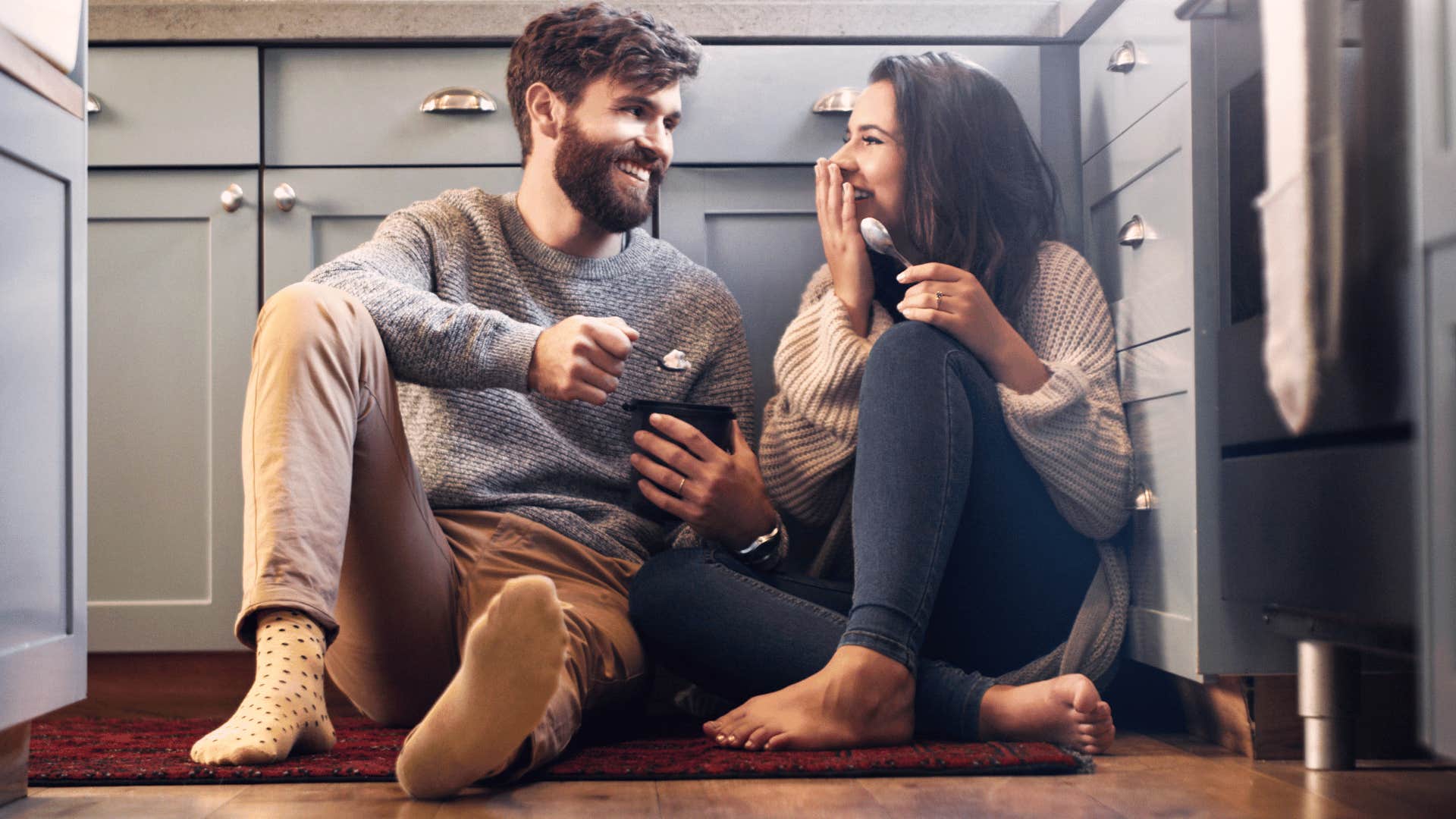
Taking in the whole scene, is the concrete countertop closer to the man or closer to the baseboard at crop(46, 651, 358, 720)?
the man

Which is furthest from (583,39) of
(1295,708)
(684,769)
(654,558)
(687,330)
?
(1295,708)

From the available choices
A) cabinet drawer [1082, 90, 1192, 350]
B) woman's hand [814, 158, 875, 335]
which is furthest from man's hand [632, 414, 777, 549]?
cabinet drawer [1082, 90, 1192, 350]

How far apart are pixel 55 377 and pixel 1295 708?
1132 mm

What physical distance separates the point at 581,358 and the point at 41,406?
450 mm

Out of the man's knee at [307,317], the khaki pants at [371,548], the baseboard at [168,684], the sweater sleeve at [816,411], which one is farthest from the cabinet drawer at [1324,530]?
the baseboard at [168,684]

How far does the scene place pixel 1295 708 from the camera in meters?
1.17

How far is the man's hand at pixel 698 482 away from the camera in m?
1.27

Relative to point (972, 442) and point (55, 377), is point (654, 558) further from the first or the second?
point (55, 377)

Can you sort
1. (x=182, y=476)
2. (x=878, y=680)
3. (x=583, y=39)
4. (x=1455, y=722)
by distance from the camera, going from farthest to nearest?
(x=182, y=476)
(x=583, y=39)
(x=878, y=680)
(x=1455, y=722)

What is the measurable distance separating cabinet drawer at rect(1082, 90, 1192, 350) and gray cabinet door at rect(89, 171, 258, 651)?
3.53ft

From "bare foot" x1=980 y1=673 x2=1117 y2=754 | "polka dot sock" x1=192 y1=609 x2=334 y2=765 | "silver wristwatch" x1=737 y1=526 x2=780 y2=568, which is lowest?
"bare foot" x1=980 y1=673 x2=1117 y2=754

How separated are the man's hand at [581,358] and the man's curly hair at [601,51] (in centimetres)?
44

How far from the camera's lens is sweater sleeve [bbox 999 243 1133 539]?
48.0 inches

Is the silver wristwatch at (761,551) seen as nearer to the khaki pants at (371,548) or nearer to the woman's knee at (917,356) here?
the khaki pants at (371,548)
